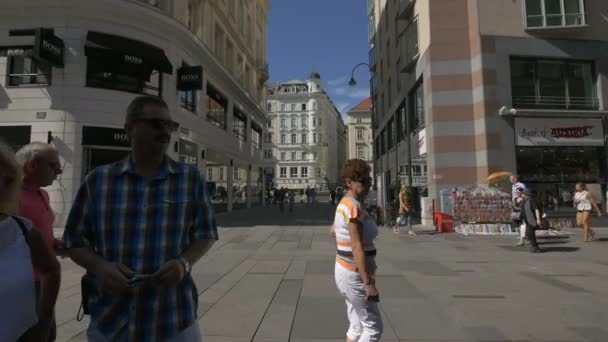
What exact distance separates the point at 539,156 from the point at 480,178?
9.35 feet

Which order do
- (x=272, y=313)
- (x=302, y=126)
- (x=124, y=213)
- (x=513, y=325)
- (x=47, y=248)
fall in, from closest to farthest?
(x=47, y=248)
(x=124, y=213)
(x=513, y=325)
(x=272, y=313)
(x=302, y=126)

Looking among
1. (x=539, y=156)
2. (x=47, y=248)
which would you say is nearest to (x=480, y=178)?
(x=539, y=156)

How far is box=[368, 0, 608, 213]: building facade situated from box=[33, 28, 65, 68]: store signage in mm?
15467

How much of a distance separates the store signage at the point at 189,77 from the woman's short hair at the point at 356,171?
1695 cm

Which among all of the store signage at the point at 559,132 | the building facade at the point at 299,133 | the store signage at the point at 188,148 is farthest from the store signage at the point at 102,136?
the building facade at the point at 299,133

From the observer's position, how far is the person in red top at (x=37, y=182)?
256 cm

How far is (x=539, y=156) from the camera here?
16875 mm

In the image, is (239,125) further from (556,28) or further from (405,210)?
(556,28)

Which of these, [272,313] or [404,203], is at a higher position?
[404,203]

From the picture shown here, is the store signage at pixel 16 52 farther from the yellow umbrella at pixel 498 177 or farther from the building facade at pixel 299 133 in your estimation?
the building facade at pixel 299 133

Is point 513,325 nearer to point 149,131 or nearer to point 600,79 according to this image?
point 149,131

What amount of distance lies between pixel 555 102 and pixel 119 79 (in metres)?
19.5

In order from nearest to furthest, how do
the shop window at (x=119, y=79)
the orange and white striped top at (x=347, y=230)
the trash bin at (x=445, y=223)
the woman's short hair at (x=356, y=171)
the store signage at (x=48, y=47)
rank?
the orange and white striped top at (x=347, y=230), the woman's short hair at (x=356, y=171), the store signage at (x=48, y=47), the trash bin at (x=445, y=223), the shop window at (x=119, y=79)

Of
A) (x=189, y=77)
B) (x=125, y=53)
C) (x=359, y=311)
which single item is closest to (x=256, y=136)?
(x=189, y=77)
